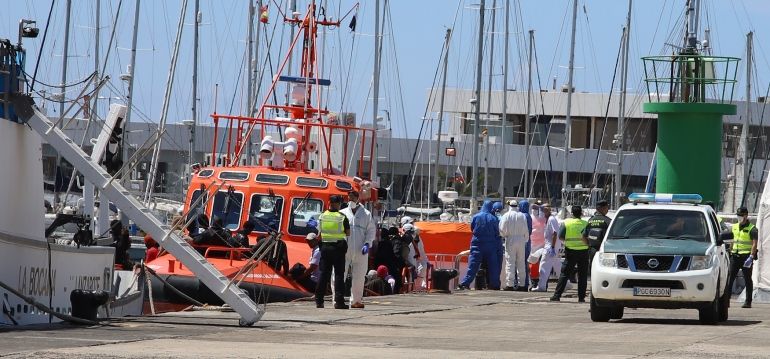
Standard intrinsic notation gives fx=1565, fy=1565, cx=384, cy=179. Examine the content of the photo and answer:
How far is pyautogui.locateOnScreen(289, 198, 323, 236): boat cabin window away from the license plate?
778cm

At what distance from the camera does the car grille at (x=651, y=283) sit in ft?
68.7

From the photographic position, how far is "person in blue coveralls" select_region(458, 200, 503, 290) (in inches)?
1192

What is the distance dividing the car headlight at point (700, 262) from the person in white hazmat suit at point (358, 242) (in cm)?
484

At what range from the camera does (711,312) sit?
20938 mm

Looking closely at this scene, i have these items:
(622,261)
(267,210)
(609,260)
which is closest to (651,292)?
(622,261)

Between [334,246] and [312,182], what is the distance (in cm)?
529

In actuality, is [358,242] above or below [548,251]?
above

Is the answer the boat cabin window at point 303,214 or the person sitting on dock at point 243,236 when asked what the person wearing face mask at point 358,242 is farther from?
the boat cabin window at point 303,214

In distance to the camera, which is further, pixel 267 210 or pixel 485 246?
pixel 485 246

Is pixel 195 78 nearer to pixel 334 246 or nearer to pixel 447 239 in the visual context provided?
pixel 447 239

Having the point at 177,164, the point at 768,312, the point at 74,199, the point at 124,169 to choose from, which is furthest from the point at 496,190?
the point at 124,169

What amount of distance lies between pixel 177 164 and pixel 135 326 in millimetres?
53581

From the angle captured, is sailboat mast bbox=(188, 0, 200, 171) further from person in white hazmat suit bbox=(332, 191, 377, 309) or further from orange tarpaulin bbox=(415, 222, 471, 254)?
person in white hazmat suit bbox=(332, 191, 377, 309)

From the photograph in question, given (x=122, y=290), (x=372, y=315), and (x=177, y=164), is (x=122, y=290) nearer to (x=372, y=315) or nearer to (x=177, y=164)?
(x=372, y=315)
